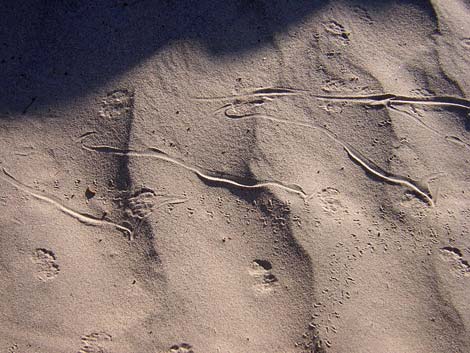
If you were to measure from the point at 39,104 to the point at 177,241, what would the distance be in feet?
3.39

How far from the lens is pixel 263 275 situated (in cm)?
185

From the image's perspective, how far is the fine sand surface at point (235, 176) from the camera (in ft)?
6.07

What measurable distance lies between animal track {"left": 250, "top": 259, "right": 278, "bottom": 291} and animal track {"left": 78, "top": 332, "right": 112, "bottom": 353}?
31.7 inches

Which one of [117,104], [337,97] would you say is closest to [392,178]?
[337,97]

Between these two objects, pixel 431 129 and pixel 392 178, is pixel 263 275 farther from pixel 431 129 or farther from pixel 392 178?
pixel 431 129

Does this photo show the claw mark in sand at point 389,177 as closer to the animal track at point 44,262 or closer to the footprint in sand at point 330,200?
the footprint in sand at point 330,200

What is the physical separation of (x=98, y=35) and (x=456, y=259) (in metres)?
2.21

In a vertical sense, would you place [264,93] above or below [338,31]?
below

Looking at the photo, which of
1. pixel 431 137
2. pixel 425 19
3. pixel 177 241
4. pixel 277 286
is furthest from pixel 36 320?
pixel 425 19

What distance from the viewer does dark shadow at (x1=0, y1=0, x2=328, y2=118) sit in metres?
1.96

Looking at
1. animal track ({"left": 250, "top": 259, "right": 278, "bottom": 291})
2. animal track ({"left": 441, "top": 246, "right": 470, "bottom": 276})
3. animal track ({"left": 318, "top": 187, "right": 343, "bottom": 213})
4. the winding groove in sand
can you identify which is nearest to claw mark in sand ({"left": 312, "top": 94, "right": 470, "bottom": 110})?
the winding groove in sand

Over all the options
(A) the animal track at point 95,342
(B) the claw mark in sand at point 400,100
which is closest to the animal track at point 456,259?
(B) the claw mark in sand at point 400,100

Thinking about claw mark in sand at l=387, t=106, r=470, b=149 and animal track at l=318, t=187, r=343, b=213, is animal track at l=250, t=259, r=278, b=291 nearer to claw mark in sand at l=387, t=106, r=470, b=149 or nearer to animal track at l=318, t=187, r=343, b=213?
animal track at l=318, t=187, r=343, b=213

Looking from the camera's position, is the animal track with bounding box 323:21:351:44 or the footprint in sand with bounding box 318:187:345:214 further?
the animal track with bounding box 323:21:351:44
